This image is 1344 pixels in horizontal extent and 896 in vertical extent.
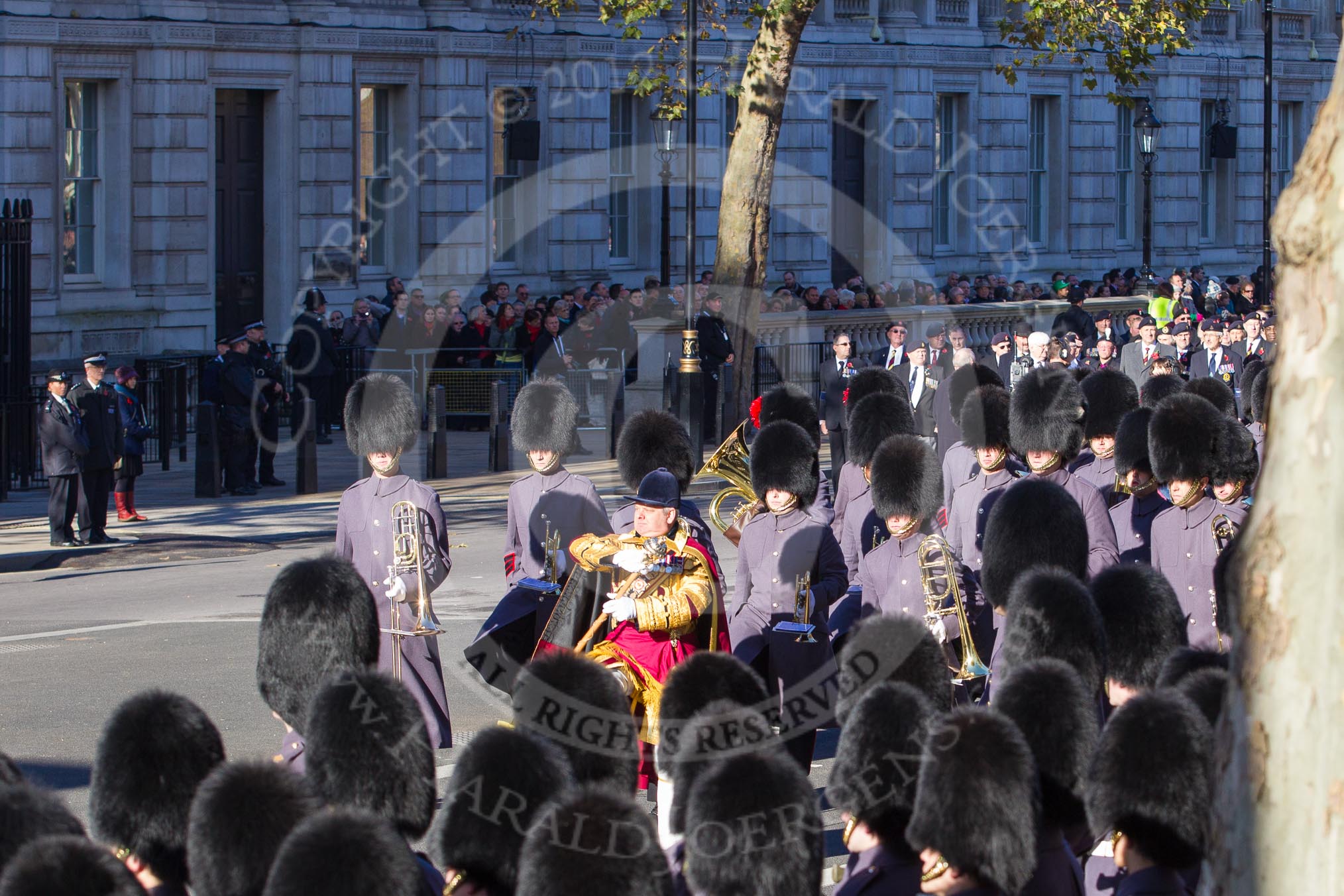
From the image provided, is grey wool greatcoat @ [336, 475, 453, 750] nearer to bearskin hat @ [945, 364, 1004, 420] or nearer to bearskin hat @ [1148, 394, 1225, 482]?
bearskin hat @ [1148, 394, 1225, 482]

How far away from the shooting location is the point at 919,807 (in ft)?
16.1

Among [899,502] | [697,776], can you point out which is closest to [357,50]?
[899,502]

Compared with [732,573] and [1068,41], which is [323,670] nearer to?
[732,573]

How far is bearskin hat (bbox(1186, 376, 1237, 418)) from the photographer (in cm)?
1231

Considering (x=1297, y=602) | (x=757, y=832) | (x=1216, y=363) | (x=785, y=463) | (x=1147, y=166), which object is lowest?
(x=757, y=832)

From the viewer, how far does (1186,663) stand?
5.96 m

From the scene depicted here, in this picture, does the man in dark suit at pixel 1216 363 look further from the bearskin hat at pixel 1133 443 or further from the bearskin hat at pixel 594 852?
the bearskin hat at pixel 594 852

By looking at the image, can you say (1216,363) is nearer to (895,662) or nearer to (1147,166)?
(895,662)

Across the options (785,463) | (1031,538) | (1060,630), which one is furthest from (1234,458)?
(1060,630)

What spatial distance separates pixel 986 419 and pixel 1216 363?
26.3 ft

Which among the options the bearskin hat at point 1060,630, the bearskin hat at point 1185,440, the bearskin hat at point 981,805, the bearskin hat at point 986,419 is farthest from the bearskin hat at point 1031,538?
the bearskin hat at point 981,805

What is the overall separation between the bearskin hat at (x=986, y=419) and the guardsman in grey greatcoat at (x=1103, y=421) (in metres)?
0.65

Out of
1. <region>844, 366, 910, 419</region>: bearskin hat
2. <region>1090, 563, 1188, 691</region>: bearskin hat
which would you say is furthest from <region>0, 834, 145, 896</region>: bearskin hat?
<region>844, 366, 910, 419</region>: bearskin hat

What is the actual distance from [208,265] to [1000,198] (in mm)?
16074
